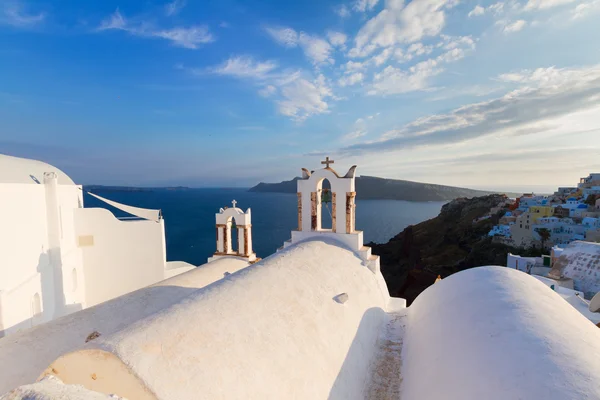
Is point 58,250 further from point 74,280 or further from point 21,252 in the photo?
point 74,280

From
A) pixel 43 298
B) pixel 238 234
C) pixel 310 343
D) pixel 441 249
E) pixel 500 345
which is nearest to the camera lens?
pixel 500 345

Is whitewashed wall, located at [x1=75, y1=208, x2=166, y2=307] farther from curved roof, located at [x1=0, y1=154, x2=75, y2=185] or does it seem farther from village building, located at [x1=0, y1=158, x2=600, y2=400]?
village building, located at [x1=0, y1=158, x2=600, y2=400]

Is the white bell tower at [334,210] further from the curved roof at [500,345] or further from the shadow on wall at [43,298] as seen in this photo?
the shadow on wall at [43,298]

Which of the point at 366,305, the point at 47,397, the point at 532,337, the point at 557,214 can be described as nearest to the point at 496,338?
the point at 532,337

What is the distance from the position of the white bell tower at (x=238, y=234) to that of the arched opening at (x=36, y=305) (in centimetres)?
455

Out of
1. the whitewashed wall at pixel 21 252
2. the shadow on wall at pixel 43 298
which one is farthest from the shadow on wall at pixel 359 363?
the shadow on wall at pixel 43 298

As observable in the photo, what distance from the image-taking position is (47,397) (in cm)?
178

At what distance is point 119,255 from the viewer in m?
10.3

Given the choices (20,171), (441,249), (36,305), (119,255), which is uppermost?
(20,171)

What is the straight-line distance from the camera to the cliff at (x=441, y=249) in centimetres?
3709

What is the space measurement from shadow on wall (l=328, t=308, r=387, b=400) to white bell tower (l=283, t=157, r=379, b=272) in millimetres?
2005

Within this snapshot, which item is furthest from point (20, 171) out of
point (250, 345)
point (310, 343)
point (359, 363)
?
point (359, 363)

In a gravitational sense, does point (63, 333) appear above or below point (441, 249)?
above

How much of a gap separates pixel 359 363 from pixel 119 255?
9.35 m
